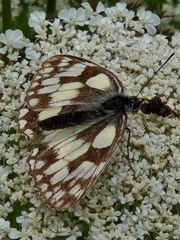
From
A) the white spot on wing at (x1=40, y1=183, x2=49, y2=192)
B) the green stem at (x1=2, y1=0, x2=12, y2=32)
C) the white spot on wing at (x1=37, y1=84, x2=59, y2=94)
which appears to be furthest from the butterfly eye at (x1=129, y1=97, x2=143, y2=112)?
the green stem at (x1=2, y1=0, x2=12, y2=32)

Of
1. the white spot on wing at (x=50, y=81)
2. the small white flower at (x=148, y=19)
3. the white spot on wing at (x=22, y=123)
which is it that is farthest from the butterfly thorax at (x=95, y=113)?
the small white flower at (x=148, y=19)

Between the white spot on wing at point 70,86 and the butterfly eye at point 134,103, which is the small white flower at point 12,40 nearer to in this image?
the white spot on wing at point 70,86

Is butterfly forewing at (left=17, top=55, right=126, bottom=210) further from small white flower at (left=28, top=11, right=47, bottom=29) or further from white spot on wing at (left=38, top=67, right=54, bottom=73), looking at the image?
small white flower at (left=28, top=11, right=47, bottom=29)

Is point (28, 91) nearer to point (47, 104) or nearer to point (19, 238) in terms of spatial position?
point (47, 104)

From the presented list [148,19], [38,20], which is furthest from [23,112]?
[148,19]

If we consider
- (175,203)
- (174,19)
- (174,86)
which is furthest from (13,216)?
(174,19)
